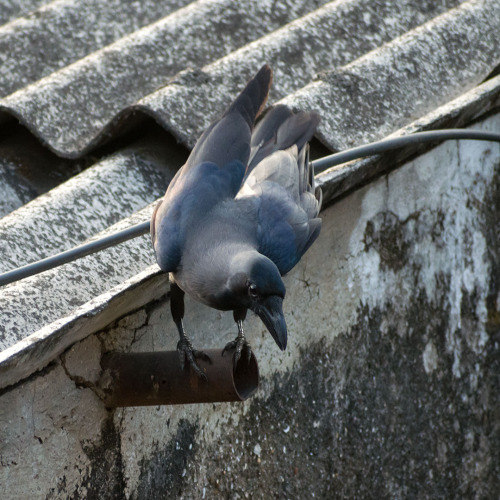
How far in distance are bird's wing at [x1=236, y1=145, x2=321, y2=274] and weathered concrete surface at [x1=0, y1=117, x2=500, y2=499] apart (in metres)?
0.29

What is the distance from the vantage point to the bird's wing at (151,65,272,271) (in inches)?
68.3

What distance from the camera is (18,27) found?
300 centimetres

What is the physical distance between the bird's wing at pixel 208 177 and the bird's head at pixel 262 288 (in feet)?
0.51

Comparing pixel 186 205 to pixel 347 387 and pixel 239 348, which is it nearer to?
pixel 239 348

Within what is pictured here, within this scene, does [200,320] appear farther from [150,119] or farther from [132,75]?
[132,75]

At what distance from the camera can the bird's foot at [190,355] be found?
1.62m

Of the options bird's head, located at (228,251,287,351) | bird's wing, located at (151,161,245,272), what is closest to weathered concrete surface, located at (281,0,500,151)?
bird's wing, located at (151,161,245,272)

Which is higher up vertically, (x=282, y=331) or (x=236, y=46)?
(x=282, y=331)

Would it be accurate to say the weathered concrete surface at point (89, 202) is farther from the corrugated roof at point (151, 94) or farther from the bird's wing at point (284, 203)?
the bird's wing at point (284, 203)

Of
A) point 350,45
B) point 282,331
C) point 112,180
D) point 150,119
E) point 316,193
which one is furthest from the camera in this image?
point 350,45

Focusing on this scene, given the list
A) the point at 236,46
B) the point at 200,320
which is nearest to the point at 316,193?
the point at 200,320

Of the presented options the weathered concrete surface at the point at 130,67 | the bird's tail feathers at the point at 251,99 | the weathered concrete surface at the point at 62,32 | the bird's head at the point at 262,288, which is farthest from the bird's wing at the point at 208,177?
the weathered concrete surface at the point at 62,32

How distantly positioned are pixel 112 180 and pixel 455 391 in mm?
1153

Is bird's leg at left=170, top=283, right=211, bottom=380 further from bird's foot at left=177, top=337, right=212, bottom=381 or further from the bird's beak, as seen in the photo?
the bird's beak
